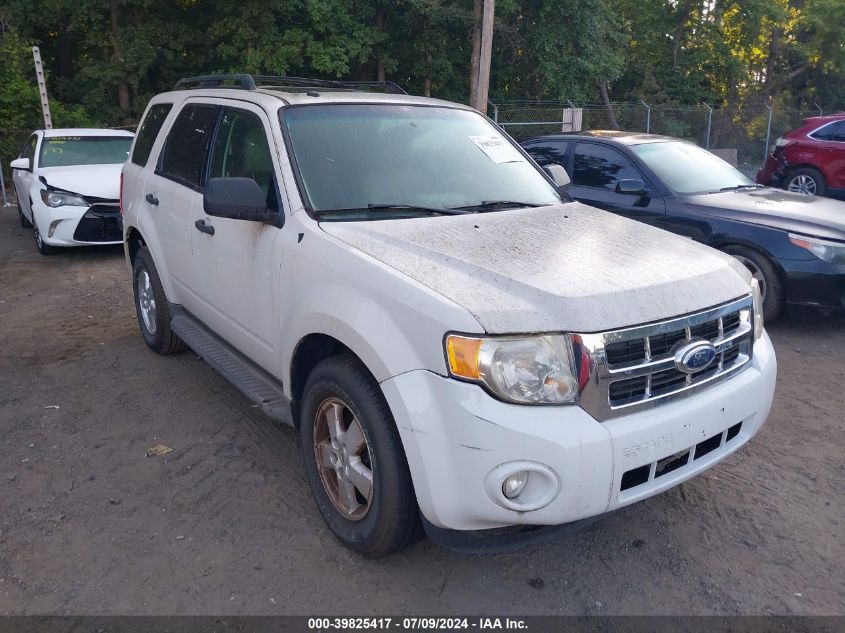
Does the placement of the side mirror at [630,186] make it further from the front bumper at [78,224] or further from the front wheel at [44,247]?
the front wheel at [44,247]

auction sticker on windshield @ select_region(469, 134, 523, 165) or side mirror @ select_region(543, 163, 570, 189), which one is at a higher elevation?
auction sticker on windshield @ select_region(469, 134, 523, 165)

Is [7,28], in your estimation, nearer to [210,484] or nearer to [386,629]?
[210,484]

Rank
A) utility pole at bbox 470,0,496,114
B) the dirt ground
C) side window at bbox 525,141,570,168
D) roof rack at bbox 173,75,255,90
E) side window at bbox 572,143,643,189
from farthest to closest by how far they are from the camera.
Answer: utility pole at bbox 470,0,496,114
side window at bbox 525,141,570,168
side window at bbox 572,143,643,189
roof rack at bbox 173,75,255,90
the dirt ground

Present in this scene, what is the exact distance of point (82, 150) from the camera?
10.3 metres

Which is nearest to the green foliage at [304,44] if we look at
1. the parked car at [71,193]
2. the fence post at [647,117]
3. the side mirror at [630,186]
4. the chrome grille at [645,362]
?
the fence post at [647,117]

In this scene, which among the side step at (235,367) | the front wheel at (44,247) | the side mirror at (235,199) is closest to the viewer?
the side mirror at (235,199)

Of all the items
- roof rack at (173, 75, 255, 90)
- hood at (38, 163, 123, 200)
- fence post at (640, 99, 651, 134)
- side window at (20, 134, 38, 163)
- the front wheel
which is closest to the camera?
roof rack at (173, 75, 255, 90)

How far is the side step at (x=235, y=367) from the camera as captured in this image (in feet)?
11.9

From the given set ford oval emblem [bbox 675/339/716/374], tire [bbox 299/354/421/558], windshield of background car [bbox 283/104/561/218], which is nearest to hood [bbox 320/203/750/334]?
ford oval emblem [bbox 675/339/716/374]

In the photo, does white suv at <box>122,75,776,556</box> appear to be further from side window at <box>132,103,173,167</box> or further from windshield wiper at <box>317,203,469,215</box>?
side window at <box>132,103,173,167</box>

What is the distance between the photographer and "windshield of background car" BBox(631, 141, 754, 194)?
22.6 ft

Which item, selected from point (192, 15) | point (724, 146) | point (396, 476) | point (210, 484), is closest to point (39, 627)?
point (210, 484)

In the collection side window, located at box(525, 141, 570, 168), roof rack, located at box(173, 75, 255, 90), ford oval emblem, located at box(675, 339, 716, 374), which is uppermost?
roof rack, located at box(173, 75, 255, 90)

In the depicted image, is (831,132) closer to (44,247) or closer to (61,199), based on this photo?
(61,199)
